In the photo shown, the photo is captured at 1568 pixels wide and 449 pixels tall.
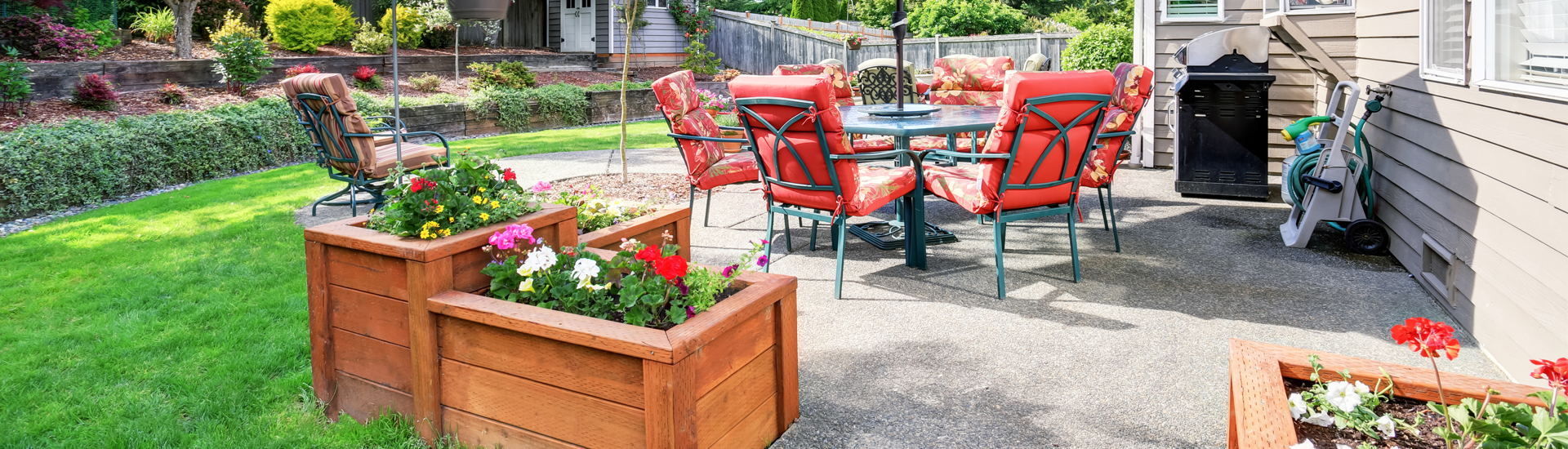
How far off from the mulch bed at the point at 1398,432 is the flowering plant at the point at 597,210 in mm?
2168

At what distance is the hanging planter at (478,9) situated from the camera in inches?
307

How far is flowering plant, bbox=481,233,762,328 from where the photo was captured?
206 centimetres

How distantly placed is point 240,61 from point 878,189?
349 inches

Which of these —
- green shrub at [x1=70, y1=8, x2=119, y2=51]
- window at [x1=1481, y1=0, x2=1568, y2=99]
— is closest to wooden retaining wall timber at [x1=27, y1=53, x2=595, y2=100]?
green shrub at [x1=70, y1=8, x2=119, y2=51]

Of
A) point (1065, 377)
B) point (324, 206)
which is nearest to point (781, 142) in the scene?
point (1065, 377)

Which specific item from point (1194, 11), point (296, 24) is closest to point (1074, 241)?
point (1194, 11)

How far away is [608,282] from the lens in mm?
2205

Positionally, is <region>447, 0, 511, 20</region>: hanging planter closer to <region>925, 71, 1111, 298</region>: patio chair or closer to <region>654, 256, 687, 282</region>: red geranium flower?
<region>925, 71, 1111, 298</region>: patio chair

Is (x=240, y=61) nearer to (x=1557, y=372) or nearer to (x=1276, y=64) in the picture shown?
(x=1276, y=64)

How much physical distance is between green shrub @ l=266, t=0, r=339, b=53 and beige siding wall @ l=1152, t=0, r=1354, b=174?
450 inches

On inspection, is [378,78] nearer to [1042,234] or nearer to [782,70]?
[782,70]

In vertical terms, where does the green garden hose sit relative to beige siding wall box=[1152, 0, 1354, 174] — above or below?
below

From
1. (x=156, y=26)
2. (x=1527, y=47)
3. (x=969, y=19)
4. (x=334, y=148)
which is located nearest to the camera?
(x=1527, y=47)

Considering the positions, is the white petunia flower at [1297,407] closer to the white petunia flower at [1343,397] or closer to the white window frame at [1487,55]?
the white petunia flower at [1343,397]
